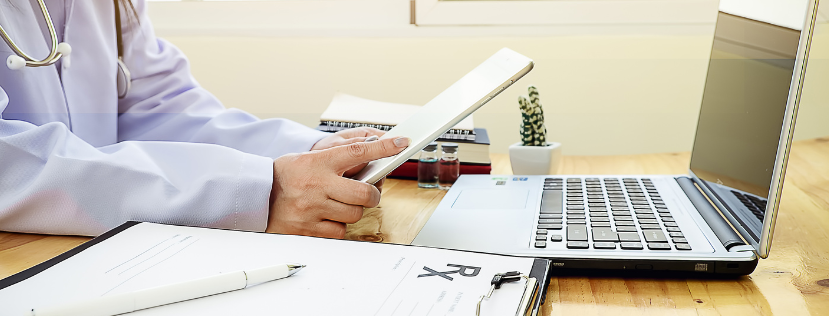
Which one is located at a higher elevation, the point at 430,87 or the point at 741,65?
the point at 741,65

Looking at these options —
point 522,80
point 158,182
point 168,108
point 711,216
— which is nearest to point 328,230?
point 158,182

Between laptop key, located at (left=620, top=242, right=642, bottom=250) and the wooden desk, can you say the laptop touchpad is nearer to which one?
the wooden desk

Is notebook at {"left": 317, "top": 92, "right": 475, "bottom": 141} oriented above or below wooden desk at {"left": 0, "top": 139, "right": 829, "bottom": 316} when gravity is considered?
above

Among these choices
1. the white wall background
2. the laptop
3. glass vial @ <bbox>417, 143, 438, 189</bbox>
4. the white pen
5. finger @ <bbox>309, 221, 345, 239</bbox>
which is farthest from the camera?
the white wall background

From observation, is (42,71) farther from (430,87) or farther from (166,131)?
(430,87)

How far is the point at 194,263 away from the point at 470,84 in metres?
0.36

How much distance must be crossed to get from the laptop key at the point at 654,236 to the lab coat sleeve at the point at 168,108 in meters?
0.52

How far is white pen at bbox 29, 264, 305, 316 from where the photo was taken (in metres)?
0.33

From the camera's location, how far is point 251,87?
63.9 inches

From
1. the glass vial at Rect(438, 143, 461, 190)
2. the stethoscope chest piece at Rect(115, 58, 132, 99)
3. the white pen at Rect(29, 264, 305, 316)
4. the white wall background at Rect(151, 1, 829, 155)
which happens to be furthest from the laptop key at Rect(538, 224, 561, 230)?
the white wall background at Rect(151, 1, 829, 155)

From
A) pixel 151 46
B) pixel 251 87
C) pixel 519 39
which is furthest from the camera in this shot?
pixel 251 87

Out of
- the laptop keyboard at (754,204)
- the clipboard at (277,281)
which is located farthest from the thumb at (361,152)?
the laptop keyboard at (754,204)

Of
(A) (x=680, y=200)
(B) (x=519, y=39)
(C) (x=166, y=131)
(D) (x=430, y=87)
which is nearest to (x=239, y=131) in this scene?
(C) (x=166, y=131)

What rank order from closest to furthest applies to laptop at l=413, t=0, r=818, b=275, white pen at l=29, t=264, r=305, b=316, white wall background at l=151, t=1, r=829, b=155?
white pen at l=29, t=264, r=305, b=316 < laptop at l=413, t=0, r=818, b=275 < white wall background at l=151, t=1, r=829, b=155
